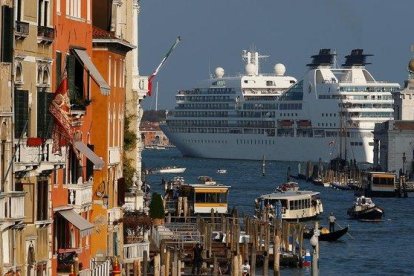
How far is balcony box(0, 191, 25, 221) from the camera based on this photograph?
1712 cm

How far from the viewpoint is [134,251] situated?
30422 mm

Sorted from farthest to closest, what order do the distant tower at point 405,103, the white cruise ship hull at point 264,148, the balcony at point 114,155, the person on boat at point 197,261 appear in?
the white cruise ship hull at point 264,148 < the distant tower at point 405,103 < the person on boat at point 197,261 < the balcony at point 114,155

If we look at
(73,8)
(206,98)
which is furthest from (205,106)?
(73,8)

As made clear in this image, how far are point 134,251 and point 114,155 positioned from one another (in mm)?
3825

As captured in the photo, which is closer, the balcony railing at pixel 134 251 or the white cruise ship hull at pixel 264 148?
the balcony railing at pixel 134 251

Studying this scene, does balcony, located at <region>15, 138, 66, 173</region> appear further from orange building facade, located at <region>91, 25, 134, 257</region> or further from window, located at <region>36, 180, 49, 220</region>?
orange building facade, located at <region>91, 25, 134, 257</region>

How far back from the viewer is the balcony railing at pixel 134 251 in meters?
29.6

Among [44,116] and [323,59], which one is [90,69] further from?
[323,59]

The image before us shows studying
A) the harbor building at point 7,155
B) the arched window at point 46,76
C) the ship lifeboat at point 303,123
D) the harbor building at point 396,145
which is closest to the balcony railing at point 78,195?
the arched window at point 46,76

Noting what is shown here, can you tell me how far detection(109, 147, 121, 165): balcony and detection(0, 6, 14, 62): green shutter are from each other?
8948 millimetres

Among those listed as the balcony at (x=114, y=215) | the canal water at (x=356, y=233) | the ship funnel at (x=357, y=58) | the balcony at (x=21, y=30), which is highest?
the ship funnel at (x=357, y=58)

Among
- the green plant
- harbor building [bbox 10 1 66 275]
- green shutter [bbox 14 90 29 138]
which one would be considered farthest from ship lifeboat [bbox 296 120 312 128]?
green shutter [bbox 14 90 29 138]

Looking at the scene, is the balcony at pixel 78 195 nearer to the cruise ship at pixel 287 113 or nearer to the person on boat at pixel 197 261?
the person on boat at pixel 197 261

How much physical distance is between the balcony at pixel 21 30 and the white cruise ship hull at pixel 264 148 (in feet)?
468
